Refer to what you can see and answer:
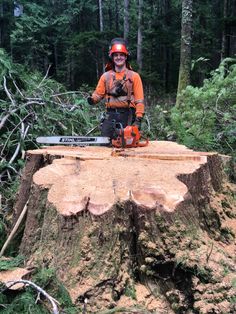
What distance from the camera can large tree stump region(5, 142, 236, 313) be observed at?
3.17m

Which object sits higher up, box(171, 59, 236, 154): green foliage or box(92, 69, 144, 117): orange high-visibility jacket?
box(92, 69, 144, 117): orange high-visibility jacket

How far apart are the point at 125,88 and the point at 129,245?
3459mm

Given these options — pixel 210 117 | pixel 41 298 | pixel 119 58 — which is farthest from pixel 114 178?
pixel 210 117

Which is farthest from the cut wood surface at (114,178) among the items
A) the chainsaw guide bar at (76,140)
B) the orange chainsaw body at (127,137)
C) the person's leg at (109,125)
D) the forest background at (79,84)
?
the person's leg at (109,125)

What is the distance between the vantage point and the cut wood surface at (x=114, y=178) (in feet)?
11.3

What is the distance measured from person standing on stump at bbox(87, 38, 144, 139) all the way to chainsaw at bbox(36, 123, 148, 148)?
645mm

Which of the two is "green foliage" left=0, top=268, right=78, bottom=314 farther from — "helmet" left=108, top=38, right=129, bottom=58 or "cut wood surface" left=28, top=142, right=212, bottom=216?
"helmet" left=108, top=38, right=129, bottom=58

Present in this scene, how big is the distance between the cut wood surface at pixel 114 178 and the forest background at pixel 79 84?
78cm

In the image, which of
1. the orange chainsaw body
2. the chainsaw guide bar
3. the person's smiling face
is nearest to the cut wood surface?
the orange chainsaw body

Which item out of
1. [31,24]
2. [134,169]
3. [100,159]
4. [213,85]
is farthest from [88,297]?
[31,24]

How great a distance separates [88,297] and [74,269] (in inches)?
9.6

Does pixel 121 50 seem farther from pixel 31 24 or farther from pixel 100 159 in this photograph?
pixel 31 24

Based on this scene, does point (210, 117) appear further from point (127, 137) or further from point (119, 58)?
point (127, 137)

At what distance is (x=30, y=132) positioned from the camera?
686 cm
